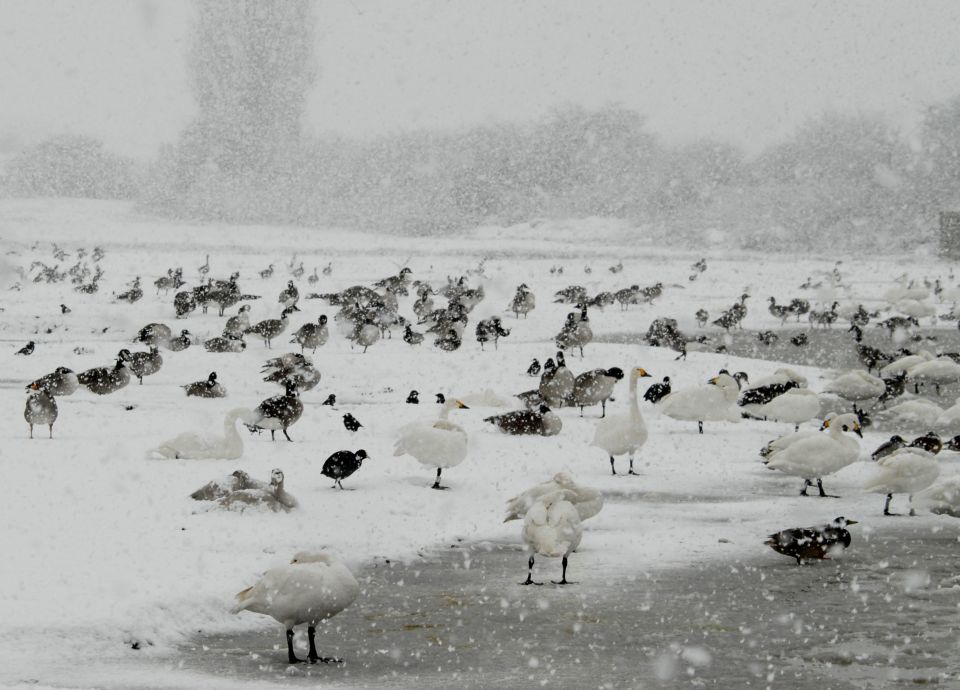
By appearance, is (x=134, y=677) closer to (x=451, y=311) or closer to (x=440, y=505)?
(x=440, y=505)

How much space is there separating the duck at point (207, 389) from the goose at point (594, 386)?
244 inches

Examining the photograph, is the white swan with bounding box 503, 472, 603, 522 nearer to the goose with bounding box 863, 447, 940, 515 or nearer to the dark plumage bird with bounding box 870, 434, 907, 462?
the goose with bounding box 863, 447, 940, 515

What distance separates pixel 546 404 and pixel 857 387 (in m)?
5.61

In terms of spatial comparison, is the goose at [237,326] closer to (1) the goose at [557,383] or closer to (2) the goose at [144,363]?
(2) the goose at [144,363]

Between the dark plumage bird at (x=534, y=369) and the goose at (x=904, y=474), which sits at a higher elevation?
the dark plumage bird at (x=534, y=369)

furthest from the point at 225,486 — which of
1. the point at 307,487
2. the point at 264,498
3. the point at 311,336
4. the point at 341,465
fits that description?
the point at 311,336

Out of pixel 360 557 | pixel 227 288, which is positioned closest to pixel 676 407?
pixel 360 557

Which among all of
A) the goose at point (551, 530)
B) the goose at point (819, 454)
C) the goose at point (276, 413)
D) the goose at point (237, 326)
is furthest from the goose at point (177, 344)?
the goose at point (551, 530)

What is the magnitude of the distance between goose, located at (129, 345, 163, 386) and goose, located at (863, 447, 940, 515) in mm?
13756

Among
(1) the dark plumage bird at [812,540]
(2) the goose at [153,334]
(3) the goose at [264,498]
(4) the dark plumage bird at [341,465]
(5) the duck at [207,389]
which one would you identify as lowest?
(1) the dark plumage bird at [812,540]

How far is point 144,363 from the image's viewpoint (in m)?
20.8

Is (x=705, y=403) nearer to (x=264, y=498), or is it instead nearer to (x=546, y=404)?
(x=546, y=404)

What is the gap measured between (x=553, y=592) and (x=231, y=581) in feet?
8.97

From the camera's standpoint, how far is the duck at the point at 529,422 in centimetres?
1661
